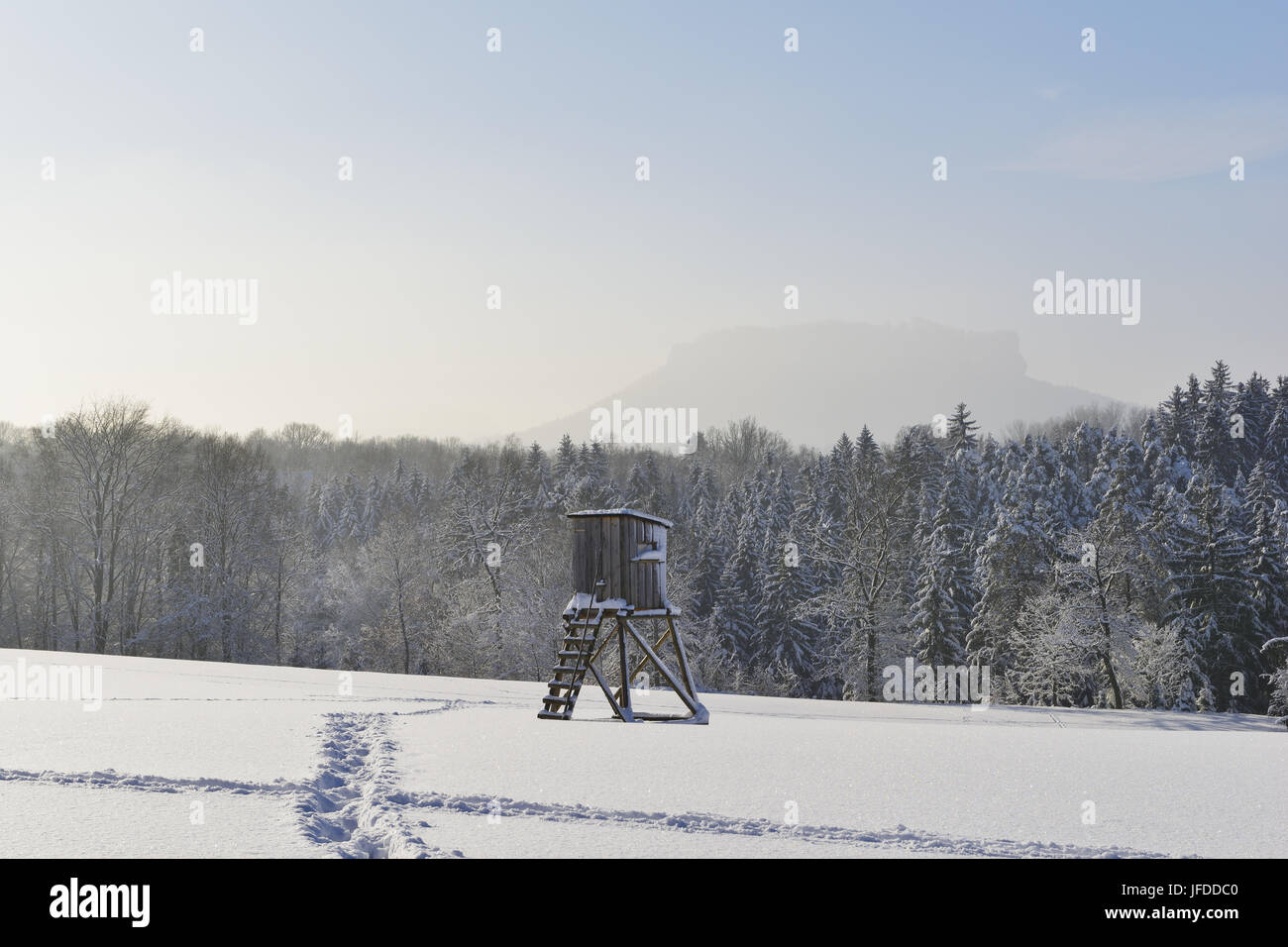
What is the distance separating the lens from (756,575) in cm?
6250

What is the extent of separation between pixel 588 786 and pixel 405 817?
2.46 meters

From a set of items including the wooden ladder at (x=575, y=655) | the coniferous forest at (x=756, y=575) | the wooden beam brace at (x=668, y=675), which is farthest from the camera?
the coniferous forest at (x=756, y=575)

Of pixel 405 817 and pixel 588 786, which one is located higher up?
pixel 405 817

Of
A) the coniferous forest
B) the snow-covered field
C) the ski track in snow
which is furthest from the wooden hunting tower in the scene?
the coniferous forest

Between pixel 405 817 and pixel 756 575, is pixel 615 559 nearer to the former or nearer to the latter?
pixel 405 817

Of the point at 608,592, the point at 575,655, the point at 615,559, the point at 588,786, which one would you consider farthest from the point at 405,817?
the point at 615,559

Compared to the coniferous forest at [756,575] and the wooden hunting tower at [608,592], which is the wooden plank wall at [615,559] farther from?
the coniferous forest at [756,575]

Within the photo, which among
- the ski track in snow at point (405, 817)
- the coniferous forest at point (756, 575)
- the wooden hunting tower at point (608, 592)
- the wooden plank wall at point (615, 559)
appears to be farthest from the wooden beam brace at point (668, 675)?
the coniferous forest at point (756, 575)

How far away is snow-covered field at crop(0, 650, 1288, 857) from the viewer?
9.02m

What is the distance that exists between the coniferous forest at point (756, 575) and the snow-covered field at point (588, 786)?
27.9 m

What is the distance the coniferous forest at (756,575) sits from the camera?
45594mm

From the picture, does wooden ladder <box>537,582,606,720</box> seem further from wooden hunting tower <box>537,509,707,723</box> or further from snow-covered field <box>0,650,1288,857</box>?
snow-covered field <box>0,650,1288,857</box>
